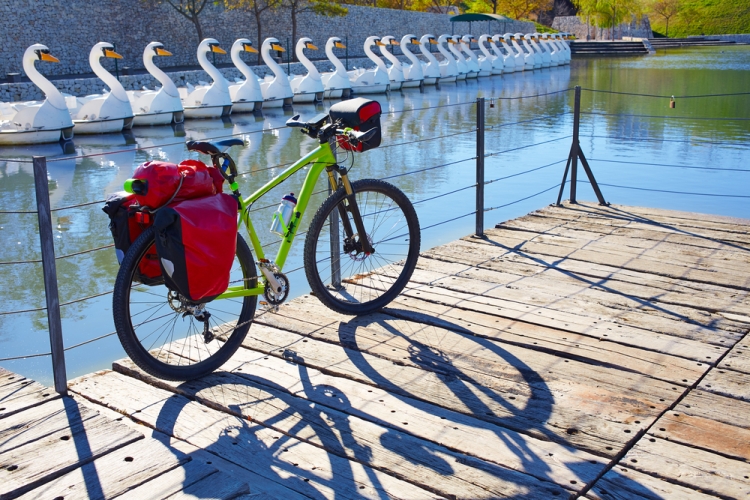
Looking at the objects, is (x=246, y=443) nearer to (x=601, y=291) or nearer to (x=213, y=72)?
(x=601, y=291)

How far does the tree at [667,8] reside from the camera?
68.2m

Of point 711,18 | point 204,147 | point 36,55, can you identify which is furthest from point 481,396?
point 711,18

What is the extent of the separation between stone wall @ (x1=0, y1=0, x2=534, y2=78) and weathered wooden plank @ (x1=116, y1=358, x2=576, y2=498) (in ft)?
76.2

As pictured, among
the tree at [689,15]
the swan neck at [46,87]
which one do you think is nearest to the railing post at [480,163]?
the swan neck at [46,87]

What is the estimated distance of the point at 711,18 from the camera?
6619 centimetres

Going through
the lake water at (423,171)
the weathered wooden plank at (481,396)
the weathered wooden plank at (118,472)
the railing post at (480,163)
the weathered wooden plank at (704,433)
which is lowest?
the lake water at (423,171)

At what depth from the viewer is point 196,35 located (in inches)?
1160

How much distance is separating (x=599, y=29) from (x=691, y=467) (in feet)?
219

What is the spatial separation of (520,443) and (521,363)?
2.14 ft

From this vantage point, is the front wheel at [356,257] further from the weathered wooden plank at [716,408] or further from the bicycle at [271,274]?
the weathered wooden plank at [716,408]

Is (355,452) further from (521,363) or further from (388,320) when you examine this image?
(388,320)

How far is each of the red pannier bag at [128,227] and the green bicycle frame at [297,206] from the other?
31cm

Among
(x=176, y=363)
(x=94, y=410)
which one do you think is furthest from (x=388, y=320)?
(x=94, y=410)

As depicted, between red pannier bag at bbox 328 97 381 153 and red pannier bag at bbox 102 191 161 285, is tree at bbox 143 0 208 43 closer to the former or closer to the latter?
red pannier bag at bbox 328 97 381 153
